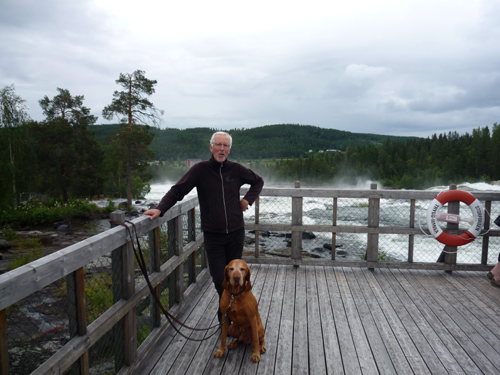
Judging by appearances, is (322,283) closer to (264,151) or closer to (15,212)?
(15,212)

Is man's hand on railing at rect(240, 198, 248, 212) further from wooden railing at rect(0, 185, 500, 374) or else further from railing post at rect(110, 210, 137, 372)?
railing post at rect(110, 210, 137, 372)

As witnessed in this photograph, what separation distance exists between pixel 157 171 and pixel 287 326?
47817 millimetres

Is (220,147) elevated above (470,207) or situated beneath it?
elevated above

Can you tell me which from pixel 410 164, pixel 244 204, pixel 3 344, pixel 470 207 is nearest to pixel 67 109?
pixel 244 204

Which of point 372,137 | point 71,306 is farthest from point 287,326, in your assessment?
point 372,137

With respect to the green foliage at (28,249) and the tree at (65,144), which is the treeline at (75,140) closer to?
the tree at (65,144)

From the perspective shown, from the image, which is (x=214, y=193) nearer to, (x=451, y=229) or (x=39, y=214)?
(x=451, y=229)

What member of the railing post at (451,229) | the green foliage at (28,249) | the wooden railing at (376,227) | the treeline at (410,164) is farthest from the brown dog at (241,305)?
the treeline at (410,164)

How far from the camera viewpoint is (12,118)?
22.1 meters

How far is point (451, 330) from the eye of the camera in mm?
2850

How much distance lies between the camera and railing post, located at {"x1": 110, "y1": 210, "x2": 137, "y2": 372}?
2162 millimetres

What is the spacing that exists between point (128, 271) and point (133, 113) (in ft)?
84.5

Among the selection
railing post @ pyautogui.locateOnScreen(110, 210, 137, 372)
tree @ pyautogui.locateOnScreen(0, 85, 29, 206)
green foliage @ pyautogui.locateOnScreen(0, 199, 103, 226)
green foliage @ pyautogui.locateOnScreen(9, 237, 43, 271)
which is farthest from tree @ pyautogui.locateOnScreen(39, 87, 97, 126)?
railing post @ pyautogui.locateOnScreen(110, 210, 137, 372)

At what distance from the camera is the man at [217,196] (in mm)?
2551
